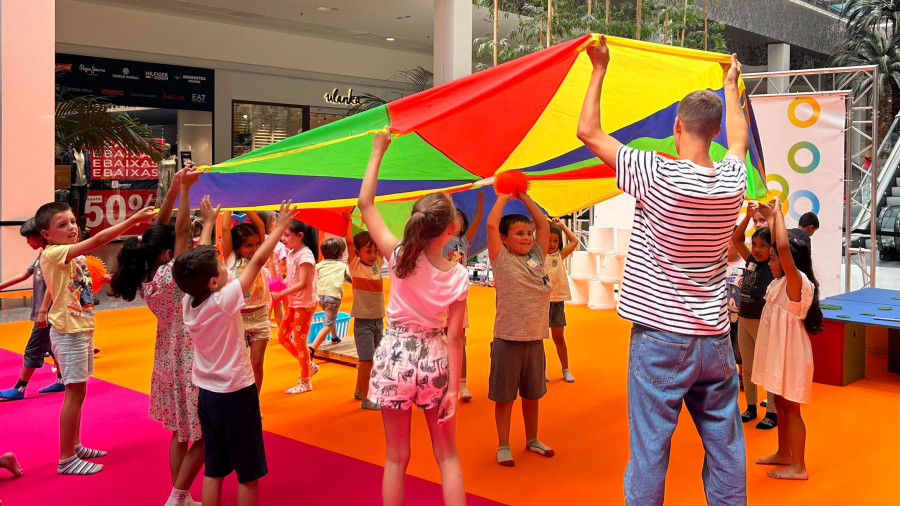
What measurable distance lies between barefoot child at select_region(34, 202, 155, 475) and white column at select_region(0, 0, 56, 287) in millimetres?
3141

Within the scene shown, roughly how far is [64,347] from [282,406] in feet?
4.79

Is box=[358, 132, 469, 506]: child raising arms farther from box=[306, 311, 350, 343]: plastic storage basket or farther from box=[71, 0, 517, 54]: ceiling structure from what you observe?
box=[71, 0, 517, 54]: ceiling structure

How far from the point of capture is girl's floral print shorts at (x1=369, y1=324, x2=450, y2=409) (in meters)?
2.54

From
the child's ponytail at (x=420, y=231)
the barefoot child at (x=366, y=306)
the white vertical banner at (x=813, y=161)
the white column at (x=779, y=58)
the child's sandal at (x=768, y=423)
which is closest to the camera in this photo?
the child's ponytail at (x=420, y=231)

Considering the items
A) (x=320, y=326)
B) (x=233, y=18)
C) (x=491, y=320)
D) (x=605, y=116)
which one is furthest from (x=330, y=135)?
(x=233, y=18)

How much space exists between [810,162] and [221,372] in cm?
592

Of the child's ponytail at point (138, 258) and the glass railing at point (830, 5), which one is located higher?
the glass railing at point (830, 5)

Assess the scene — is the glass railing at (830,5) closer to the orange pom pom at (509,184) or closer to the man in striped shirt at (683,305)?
the orange pom pom at (509,184)

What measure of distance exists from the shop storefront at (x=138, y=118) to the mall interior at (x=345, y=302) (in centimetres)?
3

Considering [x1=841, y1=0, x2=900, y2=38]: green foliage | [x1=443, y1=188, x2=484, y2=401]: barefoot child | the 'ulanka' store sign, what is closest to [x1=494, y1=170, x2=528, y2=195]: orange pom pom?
[x1=443, y1=188, x2=484, y2=401]: barefoot child

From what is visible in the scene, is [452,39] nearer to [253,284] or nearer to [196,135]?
[196,135]

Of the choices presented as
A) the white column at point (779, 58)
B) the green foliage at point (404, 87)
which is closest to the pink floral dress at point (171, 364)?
the green foliage at point (404, 87)

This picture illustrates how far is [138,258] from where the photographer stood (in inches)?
121

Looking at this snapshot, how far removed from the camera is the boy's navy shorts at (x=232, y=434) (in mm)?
2730
